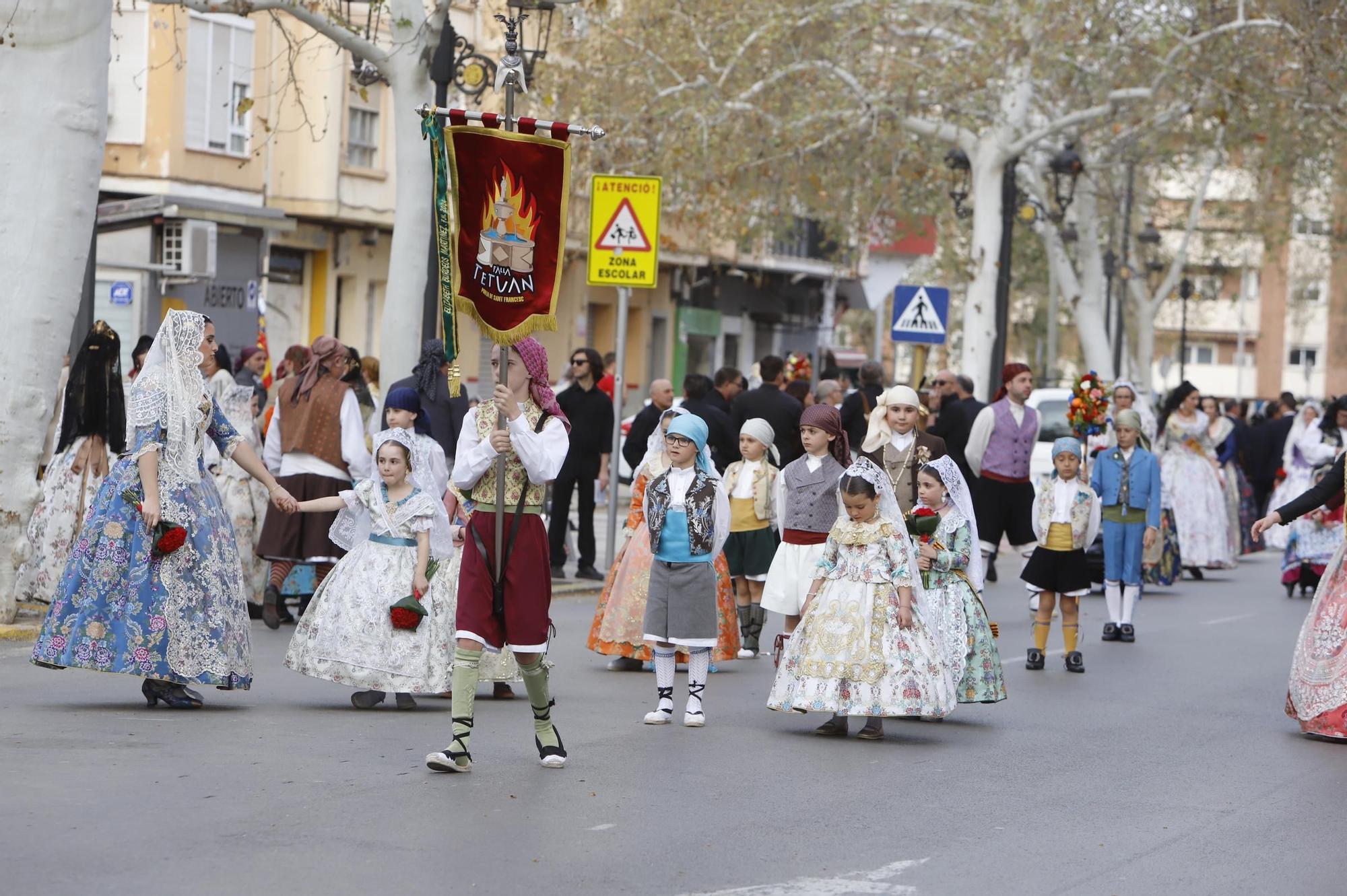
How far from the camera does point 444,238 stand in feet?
29.1

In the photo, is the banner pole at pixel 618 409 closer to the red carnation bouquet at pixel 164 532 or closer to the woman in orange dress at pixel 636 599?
the woman in orange dress at pixel 636 599

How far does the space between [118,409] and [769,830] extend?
6.65 metres

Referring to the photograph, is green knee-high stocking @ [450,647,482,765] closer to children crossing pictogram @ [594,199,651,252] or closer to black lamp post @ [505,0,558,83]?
black lamp post @ [505,0,558,83]

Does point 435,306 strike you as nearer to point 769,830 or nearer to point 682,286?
point 769,830

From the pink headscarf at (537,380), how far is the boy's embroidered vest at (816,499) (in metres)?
3.50

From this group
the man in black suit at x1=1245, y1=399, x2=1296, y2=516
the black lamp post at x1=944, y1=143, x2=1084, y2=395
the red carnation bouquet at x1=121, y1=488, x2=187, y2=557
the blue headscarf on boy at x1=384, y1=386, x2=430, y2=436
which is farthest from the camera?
the man in black suit at x1=1245, y1=399, x2=1296, y2=516

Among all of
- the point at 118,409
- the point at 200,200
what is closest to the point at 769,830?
the point at 118,409

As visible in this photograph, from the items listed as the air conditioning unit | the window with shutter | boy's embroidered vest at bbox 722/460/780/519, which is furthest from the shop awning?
boy's embroidered vest at bbox 722/460/780/519

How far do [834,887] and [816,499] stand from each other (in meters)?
5.75

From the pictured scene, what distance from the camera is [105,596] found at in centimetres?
1047

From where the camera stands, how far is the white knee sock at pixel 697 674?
1108 cm

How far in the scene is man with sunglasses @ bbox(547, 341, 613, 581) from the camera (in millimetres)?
19062

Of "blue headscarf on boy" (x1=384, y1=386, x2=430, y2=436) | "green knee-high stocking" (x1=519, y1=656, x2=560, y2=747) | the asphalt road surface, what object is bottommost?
the asphalt road surface

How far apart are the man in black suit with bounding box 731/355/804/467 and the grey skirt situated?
528 cm
